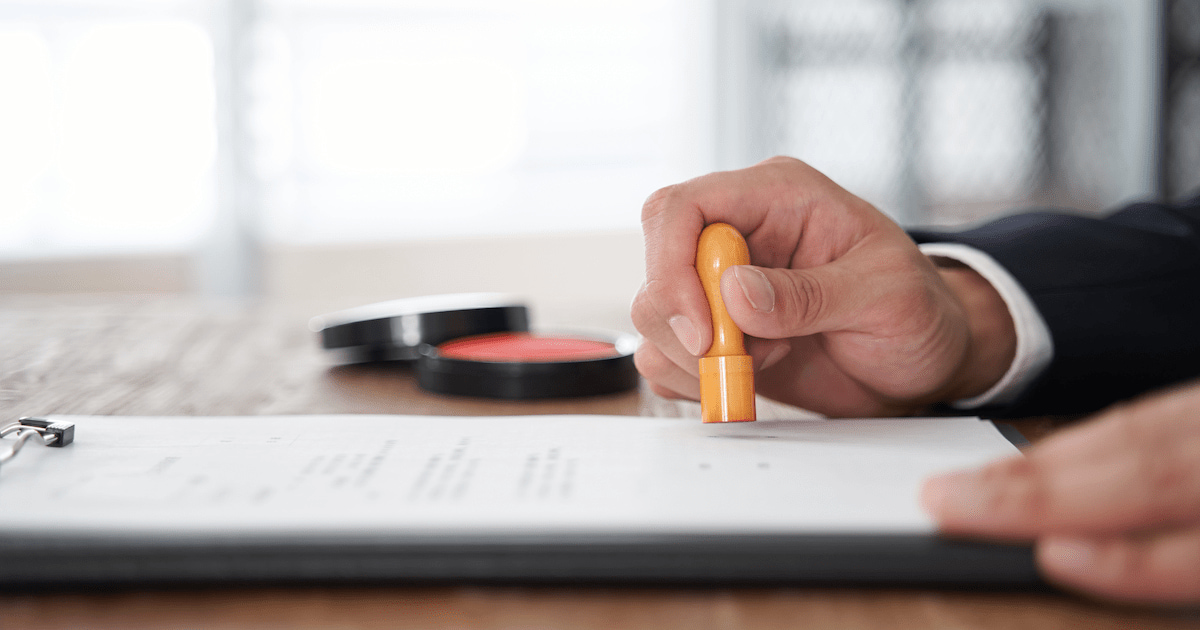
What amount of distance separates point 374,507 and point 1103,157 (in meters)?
2.69

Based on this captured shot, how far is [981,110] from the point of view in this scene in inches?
96.7

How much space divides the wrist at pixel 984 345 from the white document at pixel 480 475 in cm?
11

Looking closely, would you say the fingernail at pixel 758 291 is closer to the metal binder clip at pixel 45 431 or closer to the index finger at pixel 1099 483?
the index finger at pixel 1099 483

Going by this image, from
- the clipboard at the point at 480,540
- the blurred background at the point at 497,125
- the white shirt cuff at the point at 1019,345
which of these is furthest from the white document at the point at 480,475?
the blurred background at the point at 497,125

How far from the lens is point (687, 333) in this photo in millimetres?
433

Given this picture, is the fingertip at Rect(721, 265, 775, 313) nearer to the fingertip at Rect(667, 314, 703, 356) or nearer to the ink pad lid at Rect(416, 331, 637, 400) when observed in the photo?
the fingertip at Rect(667, 314, 703, 356)

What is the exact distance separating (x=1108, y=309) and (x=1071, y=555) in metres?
0.33

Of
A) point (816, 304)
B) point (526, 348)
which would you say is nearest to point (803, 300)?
point (816, 304)

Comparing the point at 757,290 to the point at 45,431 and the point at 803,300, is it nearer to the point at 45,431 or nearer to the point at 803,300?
the point at 803,300

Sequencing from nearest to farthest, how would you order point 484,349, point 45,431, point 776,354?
point 45,431
point 776,354
point 484,349

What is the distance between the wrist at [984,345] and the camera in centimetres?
52

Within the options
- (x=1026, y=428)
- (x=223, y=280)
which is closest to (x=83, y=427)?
(x=1026, y=428)

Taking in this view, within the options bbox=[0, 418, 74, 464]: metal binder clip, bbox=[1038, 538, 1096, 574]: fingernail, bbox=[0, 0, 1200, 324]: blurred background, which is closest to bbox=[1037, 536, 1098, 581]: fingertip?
bbox=[1038, 538, 1096, 574]: fingernail

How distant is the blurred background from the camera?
234 cm
